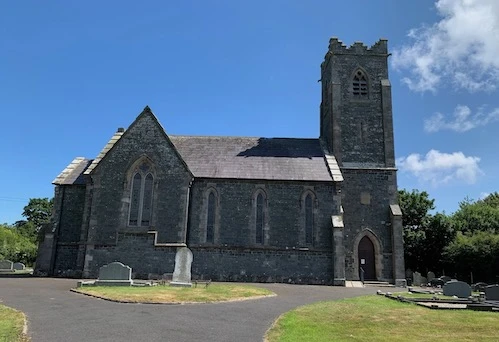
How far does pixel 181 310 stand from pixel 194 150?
1921 centimetres

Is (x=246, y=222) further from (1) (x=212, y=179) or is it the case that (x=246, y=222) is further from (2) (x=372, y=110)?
(2) (x=372, y=110)

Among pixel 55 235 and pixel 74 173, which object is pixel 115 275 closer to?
pixel 55 235

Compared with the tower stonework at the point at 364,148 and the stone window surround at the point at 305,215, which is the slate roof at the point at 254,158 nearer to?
the stone window surround at the point at 305,215

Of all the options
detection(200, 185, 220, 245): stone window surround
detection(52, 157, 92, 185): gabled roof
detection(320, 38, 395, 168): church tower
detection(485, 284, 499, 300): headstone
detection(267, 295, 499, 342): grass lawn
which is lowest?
detection(267, 295, 499, 342): grass lawn

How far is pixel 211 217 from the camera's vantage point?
27.5 m

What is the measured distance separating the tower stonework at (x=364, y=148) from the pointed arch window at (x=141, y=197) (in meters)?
13.7

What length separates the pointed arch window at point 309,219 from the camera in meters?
27.4

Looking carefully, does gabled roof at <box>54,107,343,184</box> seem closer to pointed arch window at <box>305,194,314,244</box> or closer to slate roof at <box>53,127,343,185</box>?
slate roof at <box>53,127,343,185</box>

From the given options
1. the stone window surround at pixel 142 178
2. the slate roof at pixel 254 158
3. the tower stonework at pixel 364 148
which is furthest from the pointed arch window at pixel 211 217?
the tower stonework at pixel 364 148

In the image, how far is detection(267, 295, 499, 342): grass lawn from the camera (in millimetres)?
9676

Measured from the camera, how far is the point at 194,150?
3133cm

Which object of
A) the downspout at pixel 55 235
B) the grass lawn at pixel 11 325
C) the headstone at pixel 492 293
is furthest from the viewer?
the downspout at pixel 55 235

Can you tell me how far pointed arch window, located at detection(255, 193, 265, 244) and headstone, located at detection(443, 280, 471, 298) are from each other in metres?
12.0

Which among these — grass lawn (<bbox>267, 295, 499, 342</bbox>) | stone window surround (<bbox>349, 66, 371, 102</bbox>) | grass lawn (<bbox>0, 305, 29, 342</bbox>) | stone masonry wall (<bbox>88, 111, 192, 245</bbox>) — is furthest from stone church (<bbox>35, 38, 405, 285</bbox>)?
grass lawn (<bbox>0, 305, 29, 342</bbox>)
